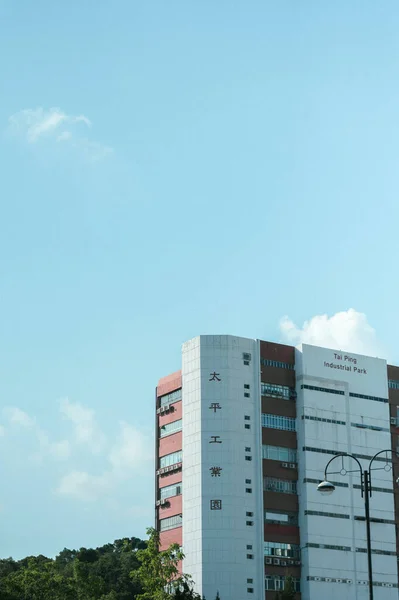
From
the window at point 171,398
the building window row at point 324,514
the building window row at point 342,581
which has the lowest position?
the building window row at point 342,581

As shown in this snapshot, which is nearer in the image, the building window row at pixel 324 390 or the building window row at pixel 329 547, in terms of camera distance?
the building window row at pixel 329 547

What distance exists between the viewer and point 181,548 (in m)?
140

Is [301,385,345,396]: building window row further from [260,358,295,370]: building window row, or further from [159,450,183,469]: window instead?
[159,450,183,469]: window

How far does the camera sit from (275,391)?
480 ft

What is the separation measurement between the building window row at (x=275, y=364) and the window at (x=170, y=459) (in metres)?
18.1

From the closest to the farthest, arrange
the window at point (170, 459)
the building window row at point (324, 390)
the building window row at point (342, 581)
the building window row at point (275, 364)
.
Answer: the building window row at point (342, 581), the window at point (170, 459), the building window row at point (275, 364), the building window row at point (324, 390)

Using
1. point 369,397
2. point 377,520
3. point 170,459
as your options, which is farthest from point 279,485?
point 369,397

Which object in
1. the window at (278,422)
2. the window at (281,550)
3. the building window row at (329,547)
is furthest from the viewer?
the window at (278,422)

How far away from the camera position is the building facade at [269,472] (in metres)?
136

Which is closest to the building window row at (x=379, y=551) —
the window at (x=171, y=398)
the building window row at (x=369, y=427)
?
the building window row at (x=369, y=427)

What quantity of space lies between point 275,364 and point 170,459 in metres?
21.2

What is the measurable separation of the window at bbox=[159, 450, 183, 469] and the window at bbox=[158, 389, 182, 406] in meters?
8.11

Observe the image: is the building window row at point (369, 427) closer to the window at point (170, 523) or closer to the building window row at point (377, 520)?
the building window row at point (377, 520)

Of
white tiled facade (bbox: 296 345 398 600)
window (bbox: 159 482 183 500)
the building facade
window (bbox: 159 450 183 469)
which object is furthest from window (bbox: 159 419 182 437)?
white tiled facade (bbox: 296 345 398 600)
